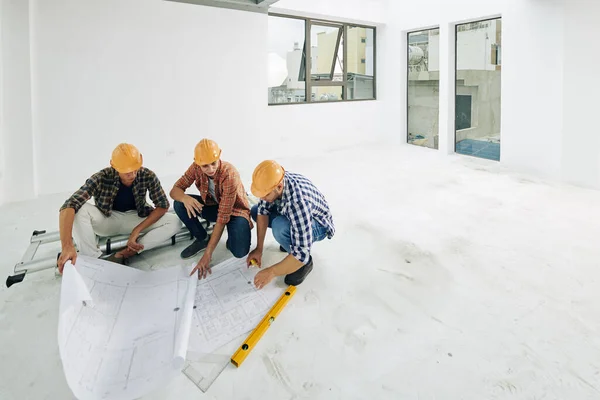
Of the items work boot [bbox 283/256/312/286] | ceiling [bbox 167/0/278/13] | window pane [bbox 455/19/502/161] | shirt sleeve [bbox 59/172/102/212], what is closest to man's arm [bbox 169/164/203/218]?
shirt sleeve [bbox 59/172/102/212]

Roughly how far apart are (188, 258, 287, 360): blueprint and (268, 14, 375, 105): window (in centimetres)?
424

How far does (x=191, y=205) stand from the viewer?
2.44 metres

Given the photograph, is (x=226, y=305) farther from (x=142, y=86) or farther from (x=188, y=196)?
(x=142, y=86)

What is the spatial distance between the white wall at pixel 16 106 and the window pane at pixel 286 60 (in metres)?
3.12

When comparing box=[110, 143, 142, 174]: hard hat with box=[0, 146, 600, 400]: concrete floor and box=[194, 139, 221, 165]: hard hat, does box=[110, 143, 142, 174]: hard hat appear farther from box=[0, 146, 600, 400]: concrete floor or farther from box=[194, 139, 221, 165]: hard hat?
box=[0, 146, 600, 400]: concrete floor

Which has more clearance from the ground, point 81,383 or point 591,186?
point 591,186

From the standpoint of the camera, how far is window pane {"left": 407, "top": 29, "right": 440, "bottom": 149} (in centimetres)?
653

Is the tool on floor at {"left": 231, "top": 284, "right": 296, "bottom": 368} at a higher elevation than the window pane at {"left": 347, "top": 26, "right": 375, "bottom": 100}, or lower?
lower

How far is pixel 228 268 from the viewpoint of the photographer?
2.30 m

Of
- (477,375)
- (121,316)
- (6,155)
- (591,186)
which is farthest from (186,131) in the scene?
(591,186)

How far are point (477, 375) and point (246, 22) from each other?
498 centimetres

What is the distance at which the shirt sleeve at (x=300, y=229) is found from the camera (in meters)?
1.89

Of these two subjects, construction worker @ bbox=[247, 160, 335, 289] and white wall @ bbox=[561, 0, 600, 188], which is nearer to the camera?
construction worker @ bbox=[247, 160, 335, 289]

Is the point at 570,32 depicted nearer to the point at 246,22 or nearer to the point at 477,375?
the point at 246,22
